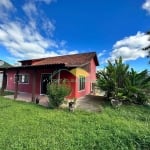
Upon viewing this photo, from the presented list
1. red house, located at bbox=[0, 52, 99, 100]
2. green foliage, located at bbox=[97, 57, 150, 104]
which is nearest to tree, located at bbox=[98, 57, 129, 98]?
green foliage, located at bbox=[97, 57, 150, 104]

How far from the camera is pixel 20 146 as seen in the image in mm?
4340

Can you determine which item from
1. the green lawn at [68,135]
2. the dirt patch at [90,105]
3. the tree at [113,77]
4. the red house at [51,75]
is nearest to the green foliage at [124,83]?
the tree at [113,77]

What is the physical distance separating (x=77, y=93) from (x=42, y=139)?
322 inches

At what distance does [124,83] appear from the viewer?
37.6 ft

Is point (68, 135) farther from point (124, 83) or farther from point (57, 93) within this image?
point (124, 83)

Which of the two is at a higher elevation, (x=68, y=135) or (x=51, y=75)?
(x=51, y=75)

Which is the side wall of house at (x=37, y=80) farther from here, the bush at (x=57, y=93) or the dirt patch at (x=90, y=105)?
the bush at (x=57, y=93)

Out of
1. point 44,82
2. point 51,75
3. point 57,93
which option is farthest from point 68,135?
point 44,82

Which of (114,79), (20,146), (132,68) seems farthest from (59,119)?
(132,68)

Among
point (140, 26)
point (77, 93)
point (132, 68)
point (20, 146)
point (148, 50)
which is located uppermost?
point (140, 26)

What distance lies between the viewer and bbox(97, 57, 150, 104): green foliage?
10914mm

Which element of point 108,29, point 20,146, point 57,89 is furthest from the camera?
point 108,29

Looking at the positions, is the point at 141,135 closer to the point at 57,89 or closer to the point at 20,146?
Result: the point at 20,146

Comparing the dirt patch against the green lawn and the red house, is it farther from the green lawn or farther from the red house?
the green lawn
